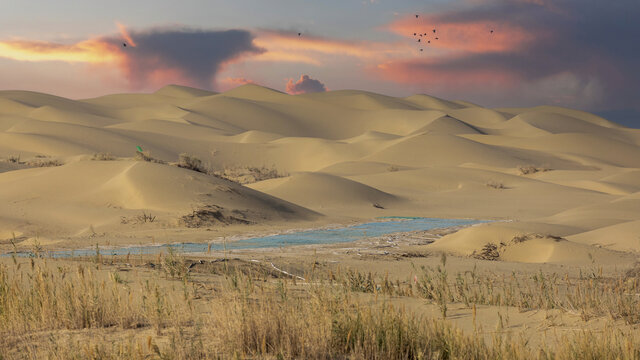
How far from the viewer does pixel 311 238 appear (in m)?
21.0

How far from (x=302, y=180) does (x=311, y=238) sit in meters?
17.2

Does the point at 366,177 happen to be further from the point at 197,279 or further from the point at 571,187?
the point at 197,279

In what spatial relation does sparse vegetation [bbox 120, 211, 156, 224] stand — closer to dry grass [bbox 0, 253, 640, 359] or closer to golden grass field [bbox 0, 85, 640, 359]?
golden grass field [bbox 0, 85, 640, 359]


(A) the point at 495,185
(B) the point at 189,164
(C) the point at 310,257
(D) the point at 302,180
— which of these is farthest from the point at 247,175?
(C) the point at 310,257

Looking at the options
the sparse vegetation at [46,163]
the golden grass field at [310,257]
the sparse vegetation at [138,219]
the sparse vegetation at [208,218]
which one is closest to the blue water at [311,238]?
the golden grass field at [310,257]

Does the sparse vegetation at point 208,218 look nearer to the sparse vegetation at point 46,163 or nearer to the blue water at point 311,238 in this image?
the blue water at point 311,238

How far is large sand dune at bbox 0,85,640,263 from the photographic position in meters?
22.2

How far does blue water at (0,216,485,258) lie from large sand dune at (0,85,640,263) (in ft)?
8.17

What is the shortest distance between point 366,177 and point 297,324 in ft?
149

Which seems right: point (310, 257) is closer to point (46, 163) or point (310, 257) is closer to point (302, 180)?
point (302, 180)

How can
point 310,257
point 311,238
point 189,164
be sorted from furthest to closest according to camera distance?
point 189,164, point 311,238, point 310,257

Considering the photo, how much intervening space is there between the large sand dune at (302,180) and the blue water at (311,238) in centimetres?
249

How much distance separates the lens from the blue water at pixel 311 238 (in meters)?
16.7

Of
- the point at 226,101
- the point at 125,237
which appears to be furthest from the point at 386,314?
the point at 226,101
